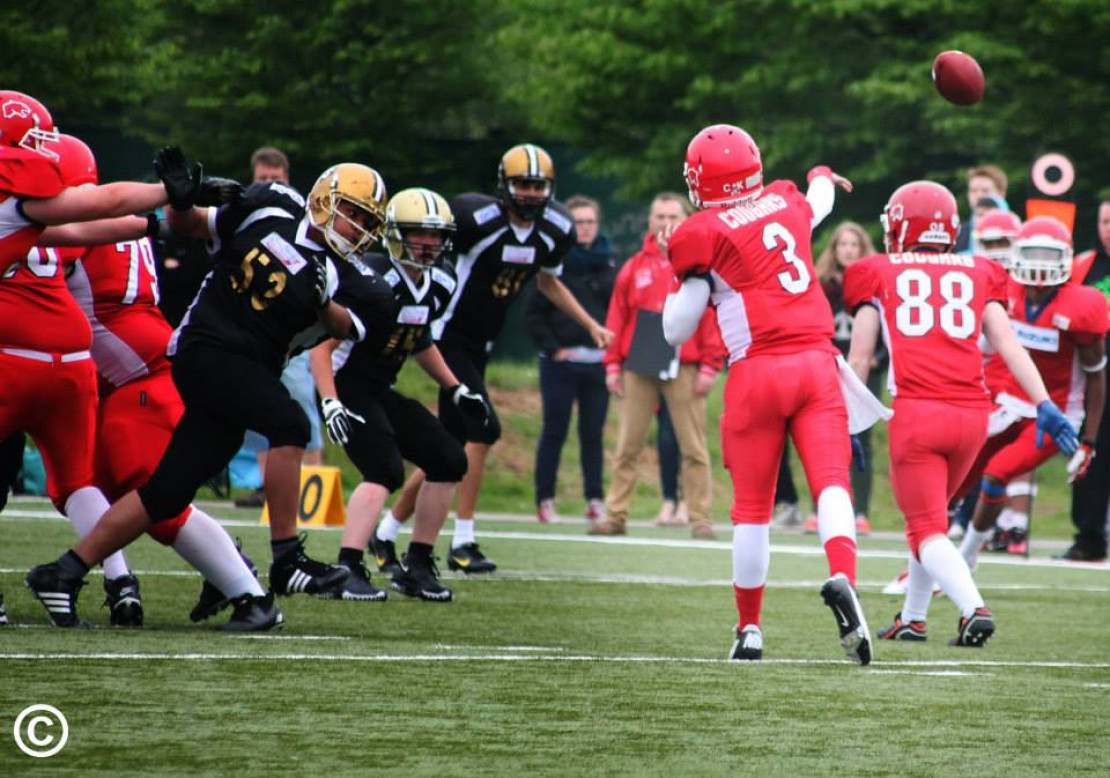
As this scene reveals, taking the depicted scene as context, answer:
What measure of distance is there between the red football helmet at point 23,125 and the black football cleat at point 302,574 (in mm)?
1642

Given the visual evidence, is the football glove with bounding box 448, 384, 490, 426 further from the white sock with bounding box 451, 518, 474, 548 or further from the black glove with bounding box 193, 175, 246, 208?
the black glove with bounding box 193, 175, 246, 208

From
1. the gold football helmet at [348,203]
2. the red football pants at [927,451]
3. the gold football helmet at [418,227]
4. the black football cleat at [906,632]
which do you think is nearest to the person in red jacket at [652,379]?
the gold football helmet at [418,227]

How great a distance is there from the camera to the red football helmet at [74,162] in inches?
267

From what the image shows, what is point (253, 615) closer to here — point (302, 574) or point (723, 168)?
point (302, 574)

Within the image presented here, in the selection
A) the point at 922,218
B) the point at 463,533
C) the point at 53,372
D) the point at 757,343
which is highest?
the point at 922,218

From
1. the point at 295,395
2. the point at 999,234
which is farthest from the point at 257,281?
the point at 295,395

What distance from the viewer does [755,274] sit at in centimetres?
674

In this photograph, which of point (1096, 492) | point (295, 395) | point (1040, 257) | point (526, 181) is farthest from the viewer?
point (295, 395)

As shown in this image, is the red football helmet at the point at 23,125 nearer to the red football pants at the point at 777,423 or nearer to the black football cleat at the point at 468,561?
the red football pants at the point at 777,423

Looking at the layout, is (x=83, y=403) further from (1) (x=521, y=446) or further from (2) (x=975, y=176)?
(1) (x=521, y=446)

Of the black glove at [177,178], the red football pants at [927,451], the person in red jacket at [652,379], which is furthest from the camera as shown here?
the person in red jacket at [652,379]

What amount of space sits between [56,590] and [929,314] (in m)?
3.31

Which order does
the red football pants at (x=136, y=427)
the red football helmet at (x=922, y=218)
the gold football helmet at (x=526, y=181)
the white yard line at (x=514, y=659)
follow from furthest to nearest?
the gold football helmet at (x=526, y=181) → the red football helmet at (x=922, y=218) → the red football pants at (x=136, y=427) → the white yard line at (x=514, y=659)

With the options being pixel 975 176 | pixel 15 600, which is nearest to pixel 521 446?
pixel 975 176
